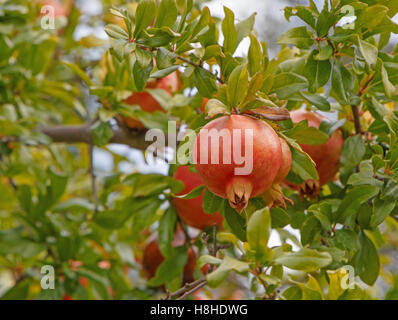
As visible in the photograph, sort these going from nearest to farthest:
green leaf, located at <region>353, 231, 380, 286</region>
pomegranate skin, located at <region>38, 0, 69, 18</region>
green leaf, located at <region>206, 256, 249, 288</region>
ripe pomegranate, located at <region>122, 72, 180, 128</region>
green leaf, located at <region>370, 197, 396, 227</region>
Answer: green leaf, located at <region>206, 256, 249, 288</region>, green leaf, located at <region>370, 197, 396, 227</region>, green leaf, located at <region>353, 231, 380, 286</region>, ripe pomegranate, located at <region>122, 72, 180, 128</region>, pomegranate skin, located at <region>38, 0, 69, 18</region>

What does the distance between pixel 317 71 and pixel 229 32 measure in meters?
0.16

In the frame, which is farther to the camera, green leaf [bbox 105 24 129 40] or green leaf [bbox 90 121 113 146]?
green leaf [bbox 90 121 113 146]

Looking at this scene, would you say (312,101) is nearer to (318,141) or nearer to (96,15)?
(318,141)

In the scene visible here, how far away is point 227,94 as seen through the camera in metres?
0.72

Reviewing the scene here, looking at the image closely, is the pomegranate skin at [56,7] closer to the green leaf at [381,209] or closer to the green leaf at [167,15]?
the green leaf at [167,15]

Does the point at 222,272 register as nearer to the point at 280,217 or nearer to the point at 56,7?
the point at 280,217

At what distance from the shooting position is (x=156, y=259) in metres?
1.41

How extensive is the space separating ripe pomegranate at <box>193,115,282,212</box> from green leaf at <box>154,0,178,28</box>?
0.21 metres

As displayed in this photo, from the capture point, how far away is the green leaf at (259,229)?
653mm

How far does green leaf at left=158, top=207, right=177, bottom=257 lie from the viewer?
44.7 inches

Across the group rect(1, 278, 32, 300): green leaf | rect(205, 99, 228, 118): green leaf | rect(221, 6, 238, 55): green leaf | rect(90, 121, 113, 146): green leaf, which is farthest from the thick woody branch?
rect(205, 99, 228, 118): green leaf

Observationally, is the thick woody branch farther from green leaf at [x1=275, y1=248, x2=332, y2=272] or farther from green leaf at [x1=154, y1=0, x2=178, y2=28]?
Answer: green leaf at [x1=275, y1=248, x2=332, y2=272]

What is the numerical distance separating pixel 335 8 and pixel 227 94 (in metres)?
0.25

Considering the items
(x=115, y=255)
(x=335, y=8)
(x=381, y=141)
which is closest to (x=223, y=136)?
(x=335, y=8)
